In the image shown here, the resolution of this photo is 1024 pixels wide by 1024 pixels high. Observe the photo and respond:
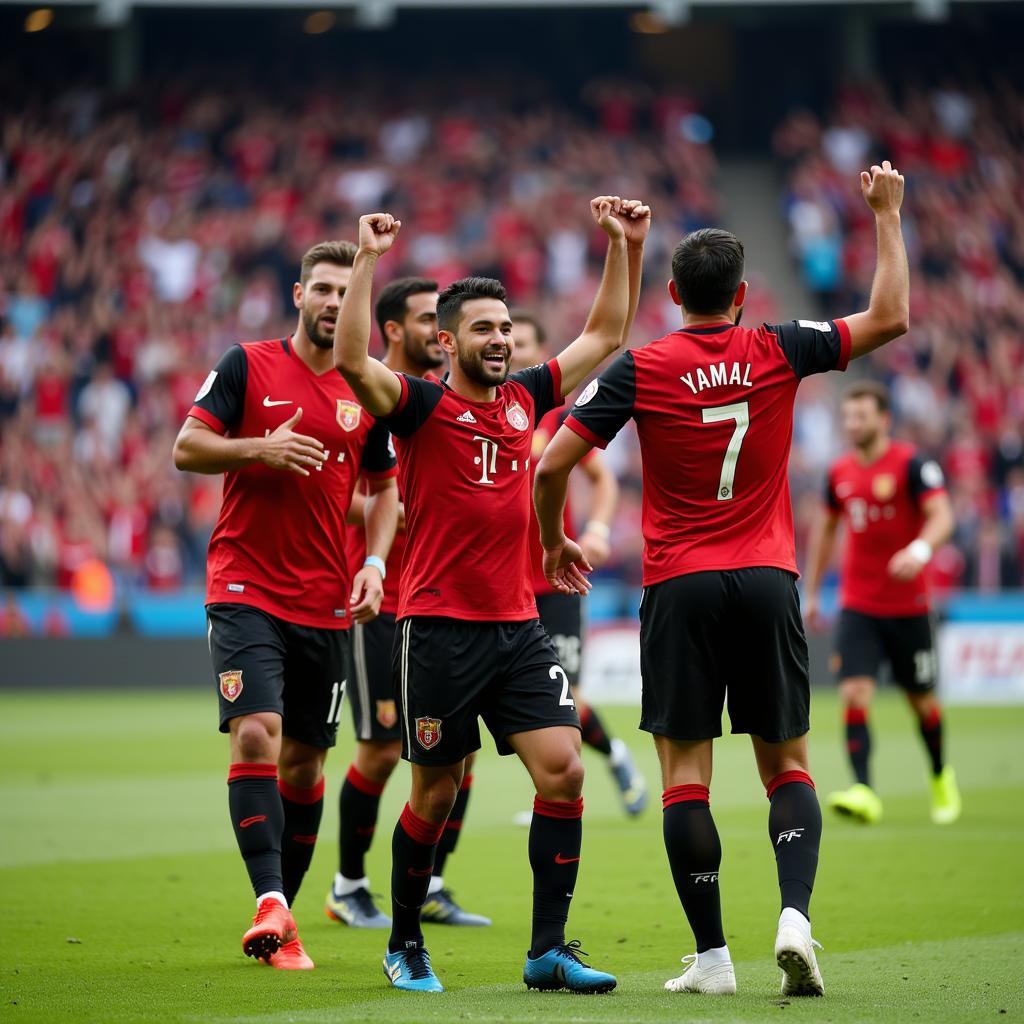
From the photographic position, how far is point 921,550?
34.6 feet

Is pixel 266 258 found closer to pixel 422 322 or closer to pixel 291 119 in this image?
pixel 291 119

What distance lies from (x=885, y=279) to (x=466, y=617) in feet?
6.04

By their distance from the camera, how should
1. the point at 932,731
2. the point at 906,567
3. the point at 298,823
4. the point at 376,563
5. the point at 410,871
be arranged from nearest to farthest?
the point at 410,871
the point at 376,563
the point at 298,823
the point at 906,567
the point at 932,731

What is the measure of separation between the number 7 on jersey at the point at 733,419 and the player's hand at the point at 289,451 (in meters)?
1.48

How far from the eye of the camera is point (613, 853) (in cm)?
969

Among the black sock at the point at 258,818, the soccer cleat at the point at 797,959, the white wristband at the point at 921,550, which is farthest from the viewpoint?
the white wristband at the point at 921,550

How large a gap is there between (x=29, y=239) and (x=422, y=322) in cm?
2232

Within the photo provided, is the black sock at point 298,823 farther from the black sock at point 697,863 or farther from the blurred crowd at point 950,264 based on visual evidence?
the blurred crowd at point 950,264

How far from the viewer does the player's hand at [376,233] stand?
583 centimetres

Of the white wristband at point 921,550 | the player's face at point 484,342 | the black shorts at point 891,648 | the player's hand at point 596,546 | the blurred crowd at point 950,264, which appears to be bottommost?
the black shorts at point 891,648

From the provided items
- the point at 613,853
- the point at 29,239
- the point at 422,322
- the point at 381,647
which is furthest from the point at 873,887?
the point at 29,239

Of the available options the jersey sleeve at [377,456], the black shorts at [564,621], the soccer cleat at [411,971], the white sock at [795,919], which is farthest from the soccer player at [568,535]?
the white sock at [795,919]

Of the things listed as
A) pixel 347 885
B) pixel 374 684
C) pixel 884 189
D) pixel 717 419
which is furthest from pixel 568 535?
pixel 884 189

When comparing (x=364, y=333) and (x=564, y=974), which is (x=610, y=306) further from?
(x=564, y=974)
